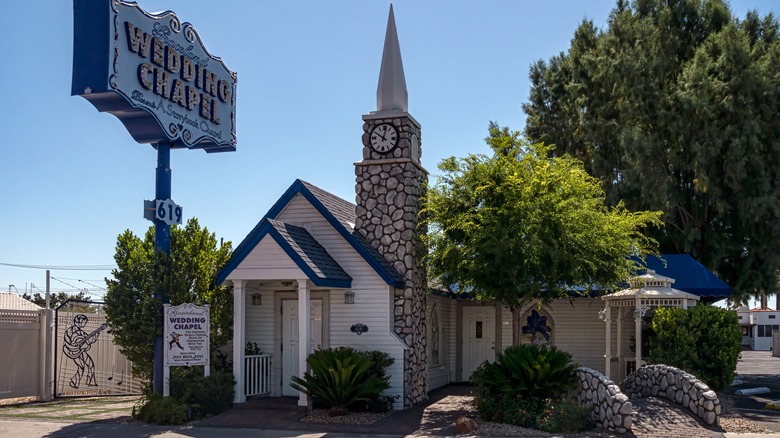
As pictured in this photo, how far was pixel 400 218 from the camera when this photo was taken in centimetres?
1784

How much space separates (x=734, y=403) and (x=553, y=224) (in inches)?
268

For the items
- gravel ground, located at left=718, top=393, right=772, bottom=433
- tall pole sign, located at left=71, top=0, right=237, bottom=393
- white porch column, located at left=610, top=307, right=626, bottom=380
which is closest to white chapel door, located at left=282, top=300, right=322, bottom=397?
tall pole sign, located at left=71, top=0, right=237, bottom=393

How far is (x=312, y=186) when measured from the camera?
18.8 meters

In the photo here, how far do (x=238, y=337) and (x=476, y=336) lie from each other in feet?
27.1

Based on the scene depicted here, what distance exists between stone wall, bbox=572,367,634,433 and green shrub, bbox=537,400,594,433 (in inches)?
10.8

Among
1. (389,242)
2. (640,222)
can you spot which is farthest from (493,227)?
(640,222)

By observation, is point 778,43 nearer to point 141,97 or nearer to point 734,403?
point 734,403

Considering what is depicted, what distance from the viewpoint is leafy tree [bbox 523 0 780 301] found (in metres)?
25.1

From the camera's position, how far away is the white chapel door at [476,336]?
22.6 metres

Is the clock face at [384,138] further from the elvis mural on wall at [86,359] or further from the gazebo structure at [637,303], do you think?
the elvis mural on wall at [86,359]

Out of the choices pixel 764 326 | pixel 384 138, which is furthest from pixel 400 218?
pixel 764 326

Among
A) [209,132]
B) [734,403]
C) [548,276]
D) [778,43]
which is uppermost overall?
[778,43]

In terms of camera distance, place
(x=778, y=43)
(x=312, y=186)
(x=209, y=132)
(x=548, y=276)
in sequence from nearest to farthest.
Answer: (x=548, y=276) → (x=209, y=132) → (x=312, y=186) → (x=778, y=43)

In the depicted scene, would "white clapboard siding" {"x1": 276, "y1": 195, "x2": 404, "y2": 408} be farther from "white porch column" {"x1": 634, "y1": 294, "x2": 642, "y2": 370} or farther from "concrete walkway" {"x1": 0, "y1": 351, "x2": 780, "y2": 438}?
"white porch column" {"x1": 634, "y1": 294, "x2": 642, "y2": 370}
